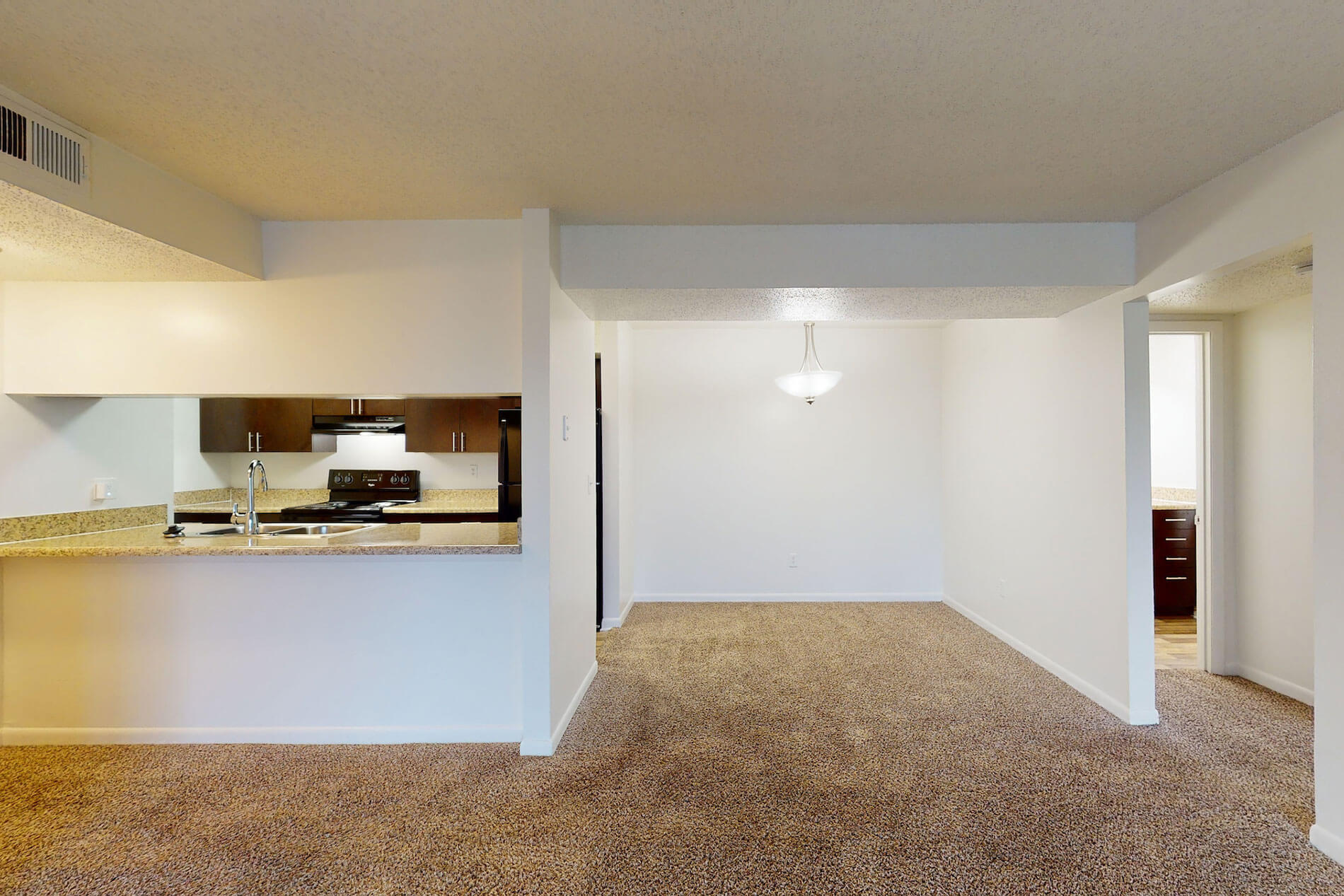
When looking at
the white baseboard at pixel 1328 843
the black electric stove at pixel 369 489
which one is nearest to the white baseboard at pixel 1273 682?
the white baseboard at pixel 1328 843

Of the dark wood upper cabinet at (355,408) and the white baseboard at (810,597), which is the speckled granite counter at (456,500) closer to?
the dark wood upper cabinet at (355,408)

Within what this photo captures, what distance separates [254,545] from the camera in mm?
3416

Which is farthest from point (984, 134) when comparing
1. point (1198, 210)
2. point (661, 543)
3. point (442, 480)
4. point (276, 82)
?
point (442, 480)

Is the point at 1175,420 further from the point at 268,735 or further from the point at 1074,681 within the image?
the point at 268,735

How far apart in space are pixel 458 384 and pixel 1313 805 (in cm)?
387

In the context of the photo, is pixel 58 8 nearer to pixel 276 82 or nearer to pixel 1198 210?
pixel 276 82

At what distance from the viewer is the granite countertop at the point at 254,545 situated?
3.21 m

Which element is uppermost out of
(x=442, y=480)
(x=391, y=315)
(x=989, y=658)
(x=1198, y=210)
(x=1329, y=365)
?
(x=1198, y=210)

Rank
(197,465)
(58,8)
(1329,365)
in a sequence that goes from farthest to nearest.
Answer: (197,465), (1329,365), (58,8)

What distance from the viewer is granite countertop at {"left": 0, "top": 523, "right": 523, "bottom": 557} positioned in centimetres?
321

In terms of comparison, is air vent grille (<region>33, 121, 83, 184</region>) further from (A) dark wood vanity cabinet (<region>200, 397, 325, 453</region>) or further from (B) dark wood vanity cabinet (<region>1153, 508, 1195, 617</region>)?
(B) dark wood vanity cabinet (<region>1153, 508, 1195, 617</region>)

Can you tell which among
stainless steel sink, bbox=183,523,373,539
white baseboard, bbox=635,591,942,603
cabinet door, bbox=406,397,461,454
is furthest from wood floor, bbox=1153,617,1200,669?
cabinet door, bbox=406,397,461,454

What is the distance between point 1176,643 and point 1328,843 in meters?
3.04

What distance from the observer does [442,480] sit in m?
6.56
